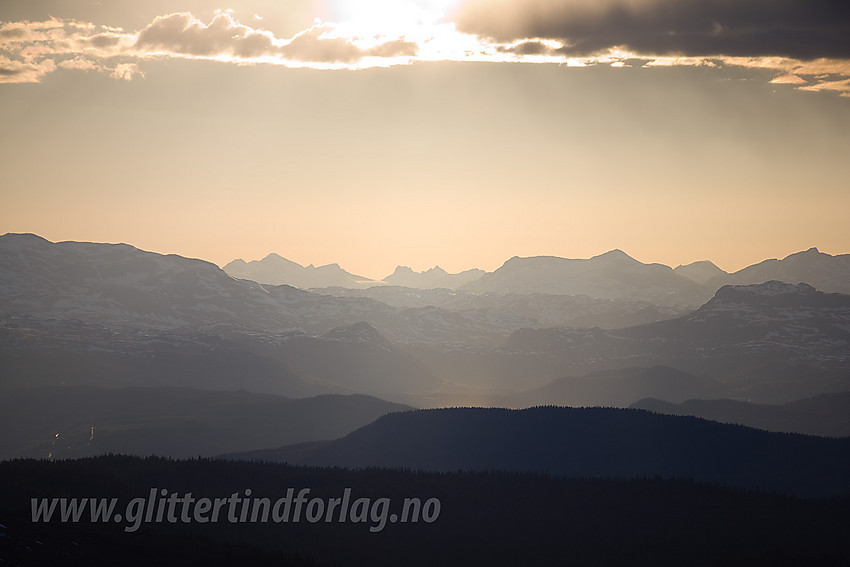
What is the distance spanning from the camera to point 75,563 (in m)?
147

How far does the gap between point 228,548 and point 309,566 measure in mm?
16004

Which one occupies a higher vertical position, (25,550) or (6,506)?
(25,550)

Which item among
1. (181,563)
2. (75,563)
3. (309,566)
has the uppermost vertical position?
(75,563)

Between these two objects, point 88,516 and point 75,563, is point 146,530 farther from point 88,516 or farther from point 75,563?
point 75,563

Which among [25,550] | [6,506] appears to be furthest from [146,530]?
[25,550]

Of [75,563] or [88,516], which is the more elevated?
[75,563]

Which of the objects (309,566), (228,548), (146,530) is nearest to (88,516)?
(146,530)

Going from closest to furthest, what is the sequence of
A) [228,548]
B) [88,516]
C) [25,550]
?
[25,550]
[228,548]
[88,516]

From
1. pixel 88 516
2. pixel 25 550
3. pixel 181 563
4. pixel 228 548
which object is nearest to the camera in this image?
pixel 25 550

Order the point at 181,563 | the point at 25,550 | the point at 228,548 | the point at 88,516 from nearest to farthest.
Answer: the point at 25,550 < the point at 181,563 < the point at 228,548 < the point at 88,516

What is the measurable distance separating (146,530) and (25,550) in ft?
165

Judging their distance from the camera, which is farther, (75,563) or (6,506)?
(6,506)

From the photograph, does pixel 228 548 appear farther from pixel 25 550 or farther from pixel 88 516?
pixel 25 550

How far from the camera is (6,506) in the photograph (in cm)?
19975
